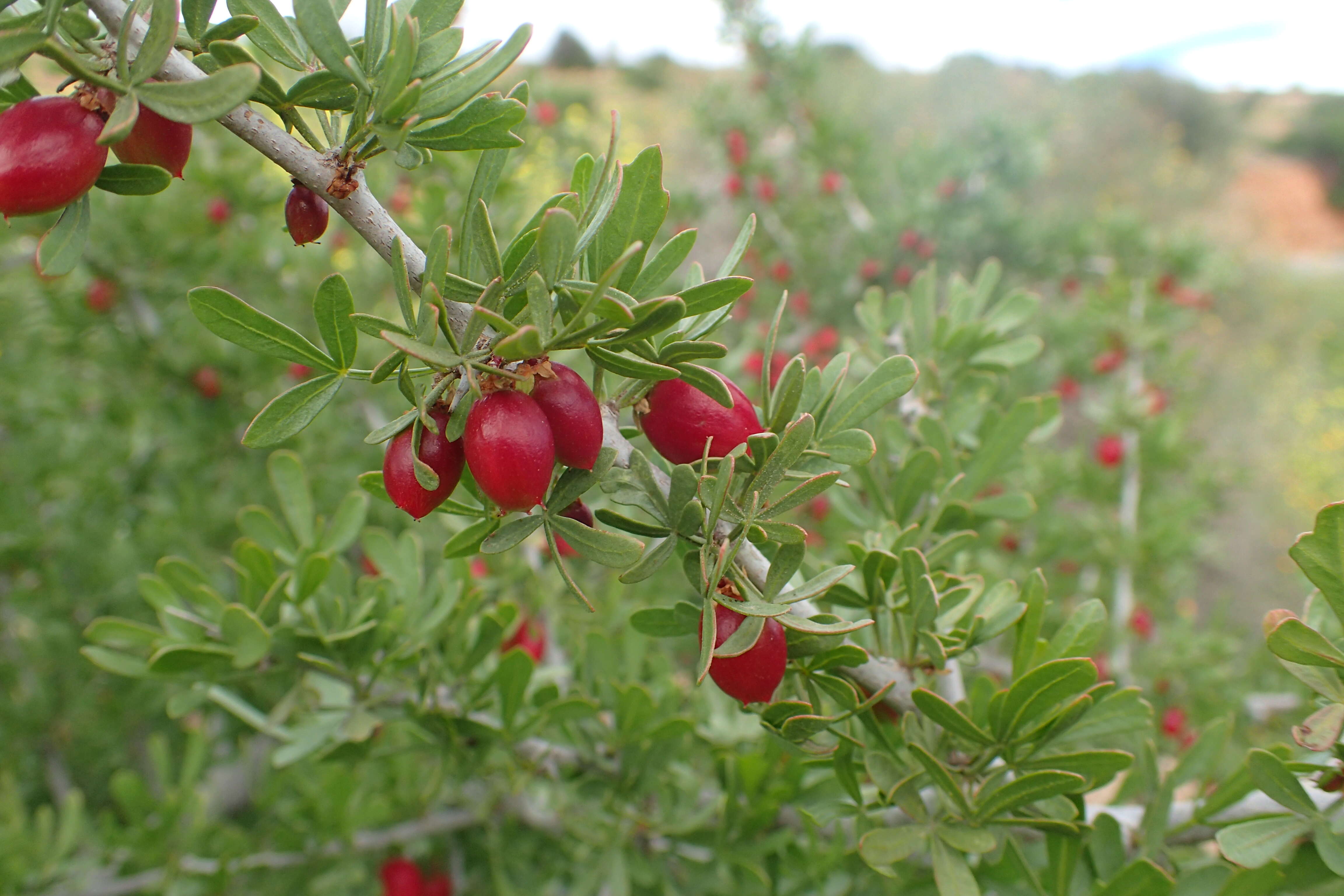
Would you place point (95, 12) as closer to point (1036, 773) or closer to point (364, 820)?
point (1036, 773)

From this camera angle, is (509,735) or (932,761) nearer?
(932,761)

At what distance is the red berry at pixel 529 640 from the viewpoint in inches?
55.8

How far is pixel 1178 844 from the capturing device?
2.78 ft

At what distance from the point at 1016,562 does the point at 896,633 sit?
213 cm

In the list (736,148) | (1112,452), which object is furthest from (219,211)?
(1112,452)

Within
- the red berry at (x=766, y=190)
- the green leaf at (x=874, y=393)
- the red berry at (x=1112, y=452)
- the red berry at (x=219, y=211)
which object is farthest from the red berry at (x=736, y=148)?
the green leaf at (x=874, y=393)

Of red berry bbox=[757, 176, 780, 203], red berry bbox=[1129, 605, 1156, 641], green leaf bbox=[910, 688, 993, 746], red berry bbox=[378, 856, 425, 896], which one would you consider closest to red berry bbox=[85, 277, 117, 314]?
red berry bbox=[378, 856, 425, 896]

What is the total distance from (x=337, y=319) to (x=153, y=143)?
18 cm

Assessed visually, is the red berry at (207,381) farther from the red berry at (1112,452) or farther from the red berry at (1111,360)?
the red berry at (1111,360)

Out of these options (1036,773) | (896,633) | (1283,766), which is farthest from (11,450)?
(1283,766)

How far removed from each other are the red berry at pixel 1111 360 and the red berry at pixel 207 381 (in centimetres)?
306

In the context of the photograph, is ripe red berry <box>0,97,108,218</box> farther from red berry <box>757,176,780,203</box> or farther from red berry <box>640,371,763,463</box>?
red berry <box>757,176,780,203</box>

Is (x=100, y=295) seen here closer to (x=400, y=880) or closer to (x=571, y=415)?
(x=400, y=880)

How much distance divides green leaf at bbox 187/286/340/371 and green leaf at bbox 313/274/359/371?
0.01 m
